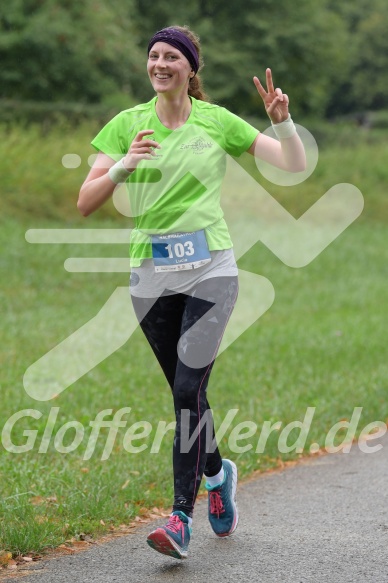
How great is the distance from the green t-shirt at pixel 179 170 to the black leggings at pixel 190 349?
213 mm

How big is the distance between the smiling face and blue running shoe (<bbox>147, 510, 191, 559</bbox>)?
1894mm

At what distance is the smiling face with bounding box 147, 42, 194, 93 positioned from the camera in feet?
16.4

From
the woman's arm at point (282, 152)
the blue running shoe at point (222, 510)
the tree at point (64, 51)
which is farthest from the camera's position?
the tree at point (64, 51)

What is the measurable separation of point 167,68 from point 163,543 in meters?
2.09

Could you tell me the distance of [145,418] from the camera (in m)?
8.75

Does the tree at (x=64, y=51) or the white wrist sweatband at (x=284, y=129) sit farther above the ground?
the tree at (x=64, y=51)

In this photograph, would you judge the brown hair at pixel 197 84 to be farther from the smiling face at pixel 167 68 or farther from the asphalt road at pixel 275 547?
the asphalt road at pixel 275 547

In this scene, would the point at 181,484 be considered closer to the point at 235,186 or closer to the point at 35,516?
the point at 35,516

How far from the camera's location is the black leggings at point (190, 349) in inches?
196

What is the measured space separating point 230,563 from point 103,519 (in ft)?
3.36

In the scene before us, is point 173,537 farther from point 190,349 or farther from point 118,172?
point 118,172

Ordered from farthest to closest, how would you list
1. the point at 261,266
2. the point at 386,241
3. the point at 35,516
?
the point at 386,241, the point at 261,266, the point at 35,516

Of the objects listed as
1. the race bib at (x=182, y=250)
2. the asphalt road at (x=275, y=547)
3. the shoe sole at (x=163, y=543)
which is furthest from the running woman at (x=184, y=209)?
the asphalt road at (x=275, y=547)

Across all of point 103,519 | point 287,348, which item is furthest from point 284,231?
point 103,519
